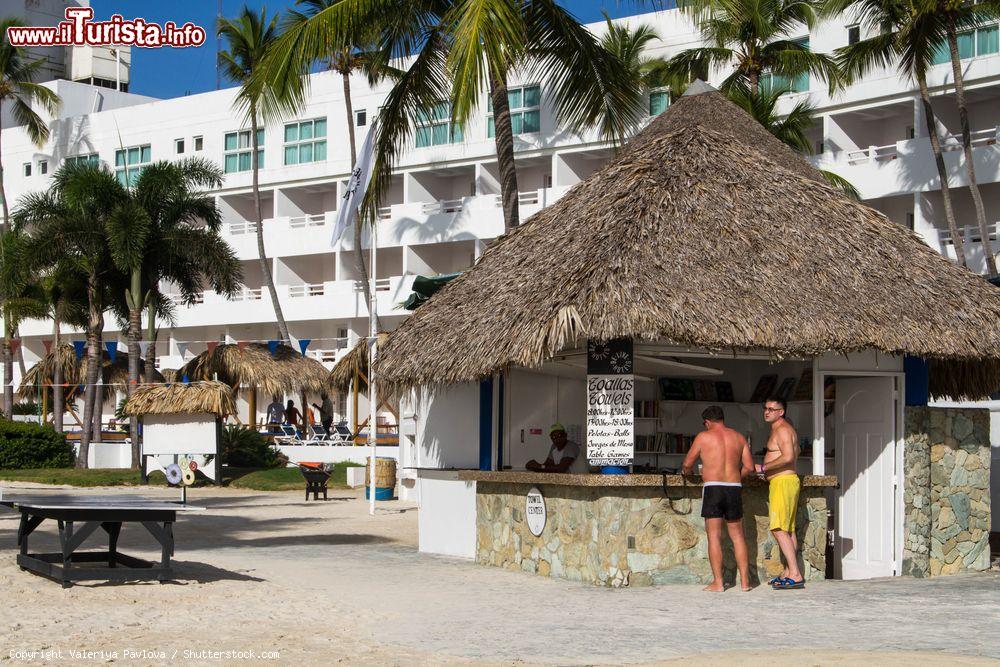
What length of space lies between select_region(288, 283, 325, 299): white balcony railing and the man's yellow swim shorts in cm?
3788

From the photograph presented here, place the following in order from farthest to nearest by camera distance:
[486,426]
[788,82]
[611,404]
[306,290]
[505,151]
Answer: [306,290] < [788,82] < [505,151] < [486,426] < [611,404]

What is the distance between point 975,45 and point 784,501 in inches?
1034

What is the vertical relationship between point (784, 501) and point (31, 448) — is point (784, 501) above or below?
above

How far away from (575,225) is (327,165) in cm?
3589

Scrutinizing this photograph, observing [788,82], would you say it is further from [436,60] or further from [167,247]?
[436,60]

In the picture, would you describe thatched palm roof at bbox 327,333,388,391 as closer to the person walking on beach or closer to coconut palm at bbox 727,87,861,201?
coconut palm at bbox 727,87,861,201

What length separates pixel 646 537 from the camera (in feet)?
40.5

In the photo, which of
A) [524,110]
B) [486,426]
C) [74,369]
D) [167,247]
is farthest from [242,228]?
[486,426]

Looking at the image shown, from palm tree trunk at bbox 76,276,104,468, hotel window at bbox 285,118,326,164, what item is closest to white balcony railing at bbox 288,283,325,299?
hotel window at bbox 285,118,326,164

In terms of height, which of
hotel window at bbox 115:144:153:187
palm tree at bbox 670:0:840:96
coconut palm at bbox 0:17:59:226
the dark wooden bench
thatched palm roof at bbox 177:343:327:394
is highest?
coconut palm at bbox 0:17:59:226

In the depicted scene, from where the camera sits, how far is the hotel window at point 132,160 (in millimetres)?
53906

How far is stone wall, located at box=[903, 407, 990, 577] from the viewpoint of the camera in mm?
13617

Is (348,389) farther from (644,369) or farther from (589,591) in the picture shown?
(589,591)

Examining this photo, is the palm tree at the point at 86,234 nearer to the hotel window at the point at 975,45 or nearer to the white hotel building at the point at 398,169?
the white hotel building at the point at 398,169
